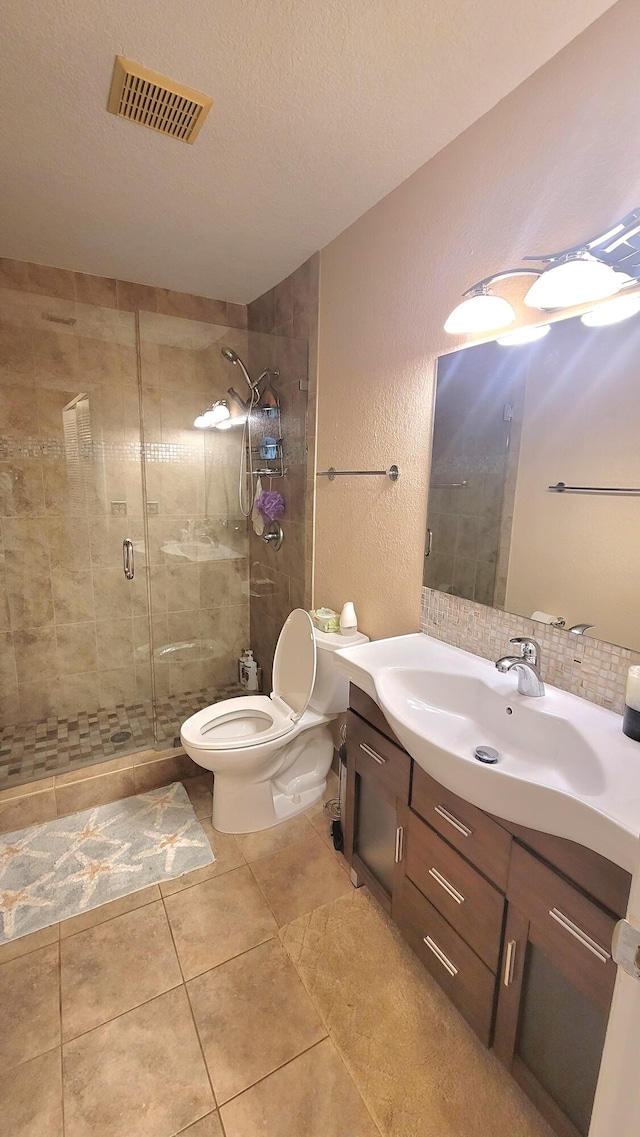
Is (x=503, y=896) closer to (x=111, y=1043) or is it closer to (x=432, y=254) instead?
(x=111, y=1043)

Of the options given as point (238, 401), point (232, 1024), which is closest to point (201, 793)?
point (232, 1024)

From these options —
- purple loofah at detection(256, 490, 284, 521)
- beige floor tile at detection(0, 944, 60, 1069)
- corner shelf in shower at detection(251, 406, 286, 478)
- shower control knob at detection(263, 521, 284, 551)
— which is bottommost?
beige floor tile at detection(0, 944, 60, 1069)

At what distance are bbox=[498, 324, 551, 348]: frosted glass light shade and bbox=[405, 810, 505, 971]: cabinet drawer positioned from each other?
1361mm

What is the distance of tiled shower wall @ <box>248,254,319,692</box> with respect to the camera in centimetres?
233

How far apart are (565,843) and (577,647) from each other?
480 millimetres

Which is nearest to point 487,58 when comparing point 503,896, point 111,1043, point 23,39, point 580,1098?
point 23,39

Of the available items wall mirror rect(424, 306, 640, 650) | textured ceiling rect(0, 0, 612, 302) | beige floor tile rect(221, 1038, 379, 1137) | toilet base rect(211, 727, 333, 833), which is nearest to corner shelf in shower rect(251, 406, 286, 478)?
textured ceiling rect(0, 0, 612, 302)

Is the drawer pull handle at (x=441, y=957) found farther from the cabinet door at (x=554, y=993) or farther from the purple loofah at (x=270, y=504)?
the purple loofah at (x=270, y=504)

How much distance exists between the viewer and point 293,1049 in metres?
1.26

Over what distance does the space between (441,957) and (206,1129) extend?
2.19ft

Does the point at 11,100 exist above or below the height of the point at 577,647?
above

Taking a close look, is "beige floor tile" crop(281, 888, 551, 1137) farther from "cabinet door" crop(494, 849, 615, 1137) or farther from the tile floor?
"cabinet door" crop(494, 849, 615, 1137)

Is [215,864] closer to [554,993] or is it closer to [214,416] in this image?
[554,993]

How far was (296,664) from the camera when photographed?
7.05ft
